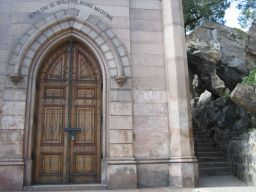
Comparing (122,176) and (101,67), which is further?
(101,67)

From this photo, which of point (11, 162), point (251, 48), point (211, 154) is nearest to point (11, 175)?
point (11, 162)

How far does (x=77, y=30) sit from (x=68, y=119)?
2441 mm

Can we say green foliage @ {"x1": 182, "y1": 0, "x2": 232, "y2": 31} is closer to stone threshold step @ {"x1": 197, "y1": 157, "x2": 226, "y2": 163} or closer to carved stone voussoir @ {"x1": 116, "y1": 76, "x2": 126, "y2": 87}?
stone threshold step @ {"x1": 197, "y1": 157, "x2": 226, "y2": 163}

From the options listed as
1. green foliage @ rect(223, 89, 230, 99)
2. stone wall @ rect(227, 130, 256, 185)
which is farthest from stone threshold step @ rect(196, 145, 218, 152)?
green foliage @ rect(223, 89, 230, 99)

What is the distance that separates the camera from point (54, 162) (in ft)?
25.1

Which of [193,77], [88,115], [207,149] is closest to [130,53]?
[88,115]

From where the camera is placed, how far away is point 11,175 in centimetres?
704

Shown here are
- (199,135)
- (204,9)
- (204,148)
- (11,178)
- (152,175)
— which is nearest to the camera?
(11,178)

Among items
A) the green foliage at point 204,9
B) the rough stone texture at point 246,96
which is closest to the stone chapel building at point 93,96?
the rough stone texture at point 246,96

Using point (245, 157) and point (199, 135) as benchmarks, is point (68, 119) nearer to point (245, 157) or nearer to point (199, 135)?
point (245, 157)

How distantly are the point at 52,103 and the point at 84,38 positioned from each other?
1973mm

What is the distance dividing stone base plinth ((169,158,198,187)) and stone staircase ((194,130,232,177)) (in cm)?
253

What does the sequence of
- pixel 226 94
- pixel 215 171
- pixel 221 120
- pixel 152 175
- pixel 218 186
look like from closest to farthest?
pixel 152 175, pixel 218 186, pixel 215 171, pixel 221 120, pixel 226 94

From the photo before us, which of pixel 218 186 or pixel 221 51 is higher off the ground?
pixel 221 51
